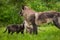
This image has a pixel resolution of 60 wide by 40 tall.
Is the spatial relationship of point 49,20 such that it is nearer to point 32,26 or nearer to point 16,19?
point 32,26

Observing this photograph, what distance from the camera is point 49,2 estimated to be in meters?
28.3

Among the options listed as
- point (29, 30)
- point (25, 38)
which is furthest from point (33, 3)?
point (25, 38)

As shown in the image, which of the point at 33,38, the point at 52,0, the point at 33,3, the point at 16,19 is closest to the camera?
the point at 33,38

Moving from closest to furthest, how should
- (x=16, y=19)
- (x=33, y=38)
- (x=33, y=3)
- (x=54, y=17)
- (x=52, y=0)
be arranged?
(x=33, y=38)
(x=54, y=17)
(x=16, y=19)
(x=33, y=3)
(x=52, y=0)

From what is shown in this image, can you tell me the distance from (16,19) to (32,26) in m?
7.67

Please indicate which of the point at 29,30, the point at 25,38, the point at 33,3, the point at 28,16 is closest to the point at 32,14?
the point at 28,16

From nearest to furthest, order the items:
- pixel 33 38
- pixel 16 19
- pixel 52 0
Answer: pixel 33 38, pixel 16 19, pixel 52 0

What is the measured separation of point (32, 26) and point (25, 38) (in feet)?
5.80

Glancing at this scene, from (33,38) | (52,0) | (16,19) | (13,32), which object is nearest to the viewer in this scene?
(33,38)

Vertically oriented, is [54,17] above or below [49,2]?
above

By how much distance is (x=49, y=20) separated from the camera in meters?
11.3

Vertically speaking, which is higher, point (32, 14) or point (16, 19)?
point (32, 14)

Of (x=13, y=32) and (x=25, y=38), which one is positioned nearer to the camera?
(x=25, y=38)

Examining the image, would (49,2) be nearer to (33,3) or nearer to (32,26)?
(33,3)
